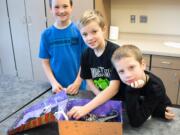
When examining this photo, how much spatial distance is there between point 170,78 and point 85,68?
1.52 meters

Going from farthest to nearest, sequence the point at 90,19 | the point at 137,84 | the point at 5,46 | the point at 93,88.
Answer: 1. the point at 5,46
2. the point at 93,88
3. the point at 90,19
4. the point at 137,84

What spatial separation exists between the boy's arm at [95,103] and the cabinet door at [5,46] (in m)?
2.46

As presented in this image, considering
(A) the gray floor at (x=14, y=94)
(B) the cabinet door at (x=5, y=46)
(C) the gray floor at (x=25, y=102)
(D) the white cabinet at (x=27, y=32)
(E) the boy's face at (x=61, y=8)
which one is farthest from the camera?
(B) the cabinet door at (x=5, y=46)

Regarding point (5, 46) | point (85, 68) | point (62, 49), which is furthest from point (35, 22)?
point (85, 68)

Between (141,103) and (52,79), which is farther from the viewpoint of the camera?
(52,79)

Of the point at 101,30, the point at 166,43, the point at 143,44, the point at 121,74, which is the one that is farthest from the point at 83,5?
the point at 121,74

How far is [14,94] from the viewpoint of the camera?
149 centimetres

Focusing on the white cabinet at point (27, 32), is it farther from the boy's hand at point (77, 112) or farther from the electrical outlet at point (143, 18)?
the boy's hand at point (77, 112)

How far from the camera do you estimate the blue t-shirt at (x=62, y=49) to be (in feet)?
5.61

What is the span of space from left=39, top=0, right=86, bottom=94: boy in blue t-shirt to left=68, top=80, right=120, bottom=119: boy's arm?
1.50 feet

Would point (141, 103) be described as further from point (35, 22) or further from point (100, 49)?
point (35, 22)

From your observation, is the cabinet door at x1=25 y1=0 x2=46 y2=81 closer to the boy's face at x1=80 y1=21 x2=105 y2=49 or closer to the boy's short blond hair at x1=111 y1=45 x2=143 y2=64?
the boy's face at x1=80 y1=21 x2=105 y2=49

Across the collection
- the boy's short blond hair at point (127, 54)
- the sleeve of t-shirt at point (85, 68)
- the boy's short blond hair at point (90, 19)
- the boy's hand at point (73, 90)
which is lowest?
the boy's hand at point (73, 90)

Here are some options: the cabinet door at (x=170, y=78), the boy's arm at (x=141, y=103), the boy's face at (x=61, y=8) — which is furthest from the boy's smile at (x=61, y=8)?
the cabinet door at (x=170, y=78)
